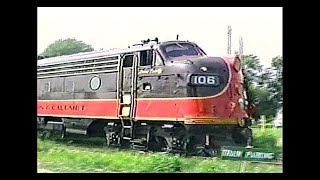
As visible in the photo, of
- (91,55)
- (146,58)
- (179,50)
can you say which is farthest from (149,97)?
(91,55)

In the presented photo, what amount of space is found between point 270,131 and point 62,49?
1.52 metres

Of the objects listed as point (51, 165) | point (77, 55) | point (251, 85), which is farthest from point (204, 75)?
point (51, 165)

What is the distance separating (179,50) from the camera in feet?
13.9

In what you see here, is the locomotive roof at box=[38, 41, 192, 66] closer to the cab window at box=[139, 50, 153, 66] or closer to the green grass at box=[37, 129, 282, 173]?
the cab window at box=[139, 50, 153, 66]

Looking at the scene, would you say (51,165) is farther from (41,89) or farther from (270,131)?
(270,131)

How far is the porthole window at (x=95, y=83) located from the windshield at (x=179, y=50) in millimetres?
506

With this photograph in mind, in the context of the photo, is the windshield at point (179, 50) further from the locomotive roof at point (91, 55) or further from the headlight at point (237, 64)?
the headlight at point (237, 64)

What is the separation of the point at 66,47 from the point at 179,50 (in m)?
0.78

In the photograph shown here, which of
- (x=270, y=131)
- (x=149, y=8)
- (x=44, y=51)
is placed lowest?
(x=270, y=131)

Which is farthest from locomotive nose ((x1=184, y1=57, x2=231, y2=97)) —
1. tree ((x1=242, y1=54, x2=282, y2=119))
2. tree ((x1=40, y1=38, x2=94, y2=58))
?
tree ((x1=40, y1=38, x2=94, y2=58))

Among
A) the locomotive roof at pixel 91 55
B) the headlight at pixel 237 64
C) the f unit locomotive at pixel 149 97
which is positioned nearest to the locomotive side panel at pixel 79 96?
the f unit locomotive at pixel 149 97

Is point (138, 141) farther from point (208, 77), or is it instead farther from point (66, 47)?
point (66, 47)

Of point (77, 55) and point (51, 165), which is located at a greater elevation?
point (77, 55)
